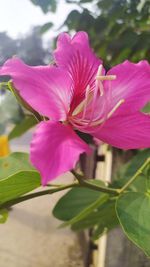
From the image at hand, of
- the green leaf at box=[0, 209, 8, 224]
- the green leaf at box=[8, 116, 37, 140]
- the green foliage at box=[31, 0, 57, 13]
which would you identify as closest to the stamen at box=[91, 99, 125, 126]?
the green leaf at box=[0, 209, 8, 224]

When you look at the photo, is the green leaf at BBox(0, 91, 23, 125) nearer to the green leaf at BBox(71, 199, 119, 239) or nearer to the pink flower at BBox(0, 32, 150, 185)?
the green leaf at BBox(71, 199, 119, 239)

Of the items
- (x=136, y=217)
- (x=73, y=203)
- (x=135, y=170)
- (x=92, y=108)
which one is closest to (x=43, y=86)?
(x=92, y=108)

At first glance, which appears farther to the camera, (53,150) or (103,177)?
(103,177)

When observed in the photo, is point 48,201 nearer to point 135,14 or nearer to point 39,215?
point 39,215

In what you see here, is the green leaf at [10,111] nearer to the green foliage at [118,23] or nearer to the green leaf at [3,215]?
the green foliage at [118,23]

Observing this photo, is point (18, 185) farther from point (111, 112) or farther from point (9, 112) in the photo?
point (9, 112)

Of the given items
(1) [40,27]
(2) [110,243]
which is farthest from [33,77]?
(1) [40,27]
